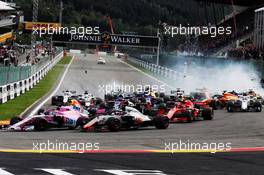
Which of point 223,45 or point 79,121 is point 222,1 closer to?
point 223,45

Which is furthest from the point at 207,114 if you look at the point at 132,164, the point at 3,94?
the point at 132,164

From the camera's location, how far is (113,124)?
1805 cm

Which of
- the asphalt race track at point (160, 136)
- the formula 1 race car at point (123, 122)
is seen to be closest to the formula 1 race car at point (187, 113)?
the asphalt race track at point (160, 136)

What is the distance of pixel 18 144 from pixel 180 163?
4419 mm

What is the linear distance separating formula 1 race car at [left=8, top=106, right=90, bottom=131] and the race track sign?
6093cm

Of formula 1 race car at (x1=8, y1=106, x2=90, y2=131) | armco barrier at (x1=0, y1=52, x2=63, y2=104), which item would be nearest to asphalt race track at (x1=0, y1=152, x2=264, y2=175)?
formula 1 race car at (x1=8, y1=106, x2=90, y2=131)

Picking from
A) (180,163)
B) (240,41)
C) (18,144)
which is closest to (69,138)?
(18,144)

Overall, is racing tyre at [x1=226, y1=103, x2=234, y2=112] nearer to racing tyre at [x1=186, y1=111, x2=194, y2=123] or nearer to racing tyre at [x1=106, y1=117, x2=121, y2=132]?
racing tyre at [x1=186, y1=111, x2=194, y2=123]

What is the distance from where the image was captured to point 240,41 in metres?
61.8

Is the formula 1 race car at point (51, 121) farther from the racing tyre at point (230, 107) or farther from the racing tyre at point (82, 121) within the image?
the racing tyre at point (230, 107)

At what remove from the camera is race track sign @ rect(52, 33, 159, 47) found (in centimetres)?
7988

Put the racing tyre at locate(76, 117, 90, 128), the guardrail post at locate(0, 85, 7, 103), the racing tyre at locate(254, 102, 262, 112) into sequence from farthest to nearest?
the guardrail post at locate(0, 85, 7, 103)
the racing tyre at locate(254, 102, 262, 112)
the racing tyre at locate(76, 117, 90, 128)

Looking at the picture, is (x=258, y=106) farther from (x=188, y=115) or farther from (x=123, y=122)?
(x=123, y=122)

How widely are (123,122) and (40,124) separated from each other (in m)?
2.35
